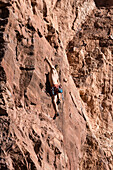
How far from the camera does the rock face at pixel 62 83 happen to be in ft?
31.4

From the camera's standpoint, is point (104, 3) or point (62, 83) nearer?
point (62, 83)

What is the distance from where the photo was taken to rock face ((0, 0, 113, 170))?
9.57m

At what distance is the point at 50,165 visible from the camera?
10.2m

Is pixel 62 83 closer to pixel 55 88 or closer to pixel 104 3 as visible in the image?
pixel 55 88

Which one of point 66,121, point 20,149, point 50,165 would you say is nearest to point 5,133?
point 20,149

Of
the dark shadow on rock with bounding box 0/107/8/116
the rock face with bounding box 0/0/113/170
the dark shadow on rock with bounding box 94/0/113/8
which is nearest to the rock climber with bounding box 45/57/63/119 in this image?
the rock face with bounding box 0/0/113/170

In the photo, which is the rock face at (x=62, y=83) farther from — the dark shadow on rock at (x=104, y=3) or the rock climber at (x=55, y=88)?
the rock climber at (x=55, y=88)

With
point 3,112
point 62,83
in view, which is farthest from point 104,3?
point 3,112

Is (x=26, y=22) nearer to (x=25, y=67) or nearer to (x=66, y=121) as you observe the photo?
(x=25, y=67)

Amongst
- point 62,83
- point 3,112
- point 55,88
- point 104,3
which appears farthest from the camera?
point 104,3

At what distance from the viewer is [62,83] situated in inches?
473

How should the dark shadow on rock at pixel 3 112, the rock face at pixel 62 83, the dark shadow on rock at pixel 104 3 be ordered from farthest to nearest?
the dark shadow on rock at pixel 104 3 → the rock face at pixel 62 83 → the dark shadow on rock at pixel 3 112

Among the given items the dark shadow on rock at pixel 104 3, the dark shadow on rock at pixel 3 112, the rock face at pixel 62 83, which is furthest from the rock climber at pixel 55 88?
the dark shadow on rock at pixel 104 3

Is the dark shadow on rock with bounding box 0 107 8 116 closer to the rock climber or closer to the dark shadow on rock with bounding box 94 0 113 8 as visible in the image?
the rock climber
